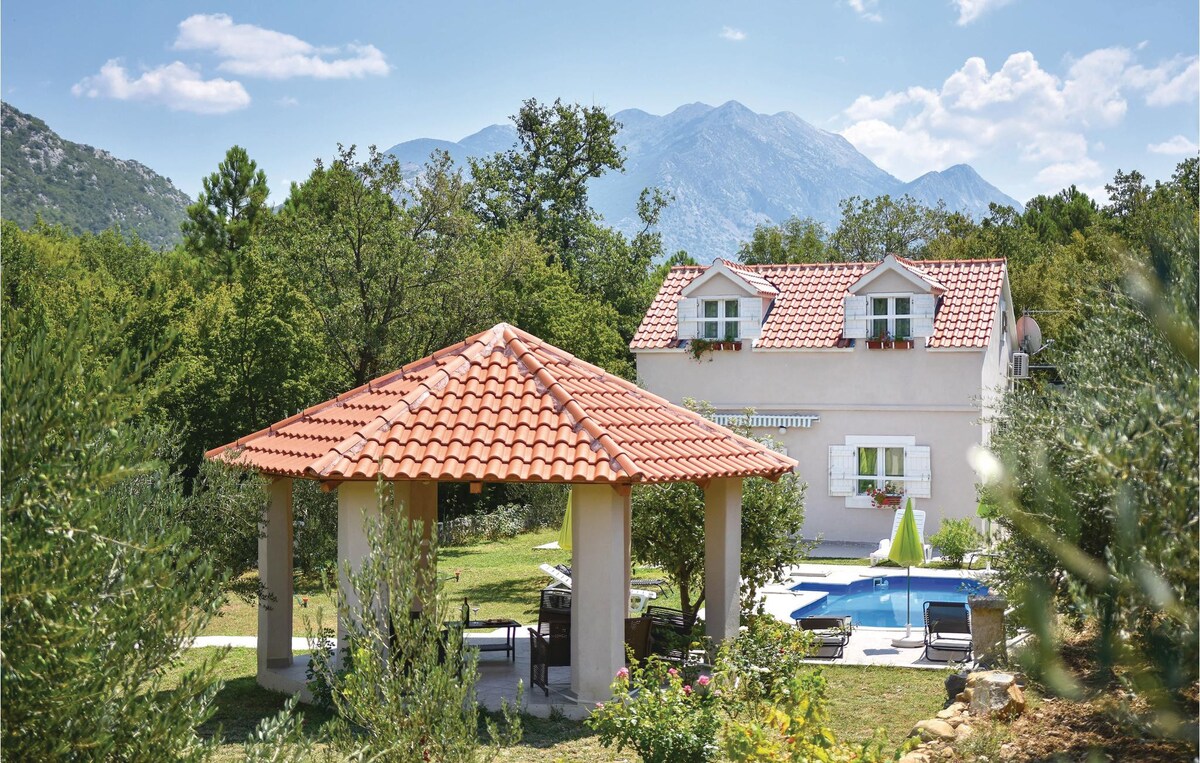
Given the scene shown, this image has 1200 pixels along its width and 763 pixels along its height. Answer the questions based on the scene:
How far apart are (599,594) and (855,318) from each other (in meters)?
21.4

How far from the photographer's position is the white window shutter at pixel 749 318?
35156 millimetres

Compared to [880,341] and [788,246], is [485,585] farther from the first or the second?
[788,246]

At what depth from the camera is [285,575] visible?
17016 millimetres

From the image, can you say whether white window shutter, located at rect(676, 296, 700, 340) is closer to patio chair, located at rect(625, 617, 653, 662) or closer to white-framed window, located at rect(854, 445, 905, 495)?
white-framed window, located at rect(854, 445, 905, 495)

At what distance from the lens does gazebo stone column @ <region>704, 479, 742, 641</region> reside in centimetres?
1656

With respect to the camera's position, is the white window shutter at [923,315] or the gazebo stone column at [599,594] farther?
the white window shutter at [923,315]

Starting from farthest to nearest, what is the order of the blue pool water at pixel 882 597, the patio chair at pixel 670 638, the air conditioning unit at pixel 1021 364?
1. the air conditioning unit at pixel 1021 364
2. the blue pool water at pixel 882 597
3. the patio chair at pixel 670 638

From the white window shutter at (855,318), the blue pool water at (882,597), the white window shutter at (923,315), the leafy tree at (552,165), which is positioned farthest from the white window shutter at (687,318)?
the leafy tree at (552,165)

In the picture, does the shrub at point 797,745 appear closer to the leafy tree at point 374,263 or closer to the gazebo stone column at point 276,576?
the gazebo stone column at point 276,576

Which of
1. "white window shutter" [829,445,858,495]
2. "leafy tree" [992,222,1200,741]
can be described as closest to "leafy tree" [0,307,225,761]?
"leafy tree" [992,222,1200,741]

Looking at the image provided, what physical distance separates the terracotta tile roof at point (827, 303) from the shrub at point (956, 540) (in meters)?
5.83

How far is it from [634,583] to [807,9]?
17045 millimetres

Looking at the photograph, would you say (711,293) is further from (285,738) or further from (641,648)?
(285,738)

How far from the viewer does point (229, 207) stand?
56656 millimetres
